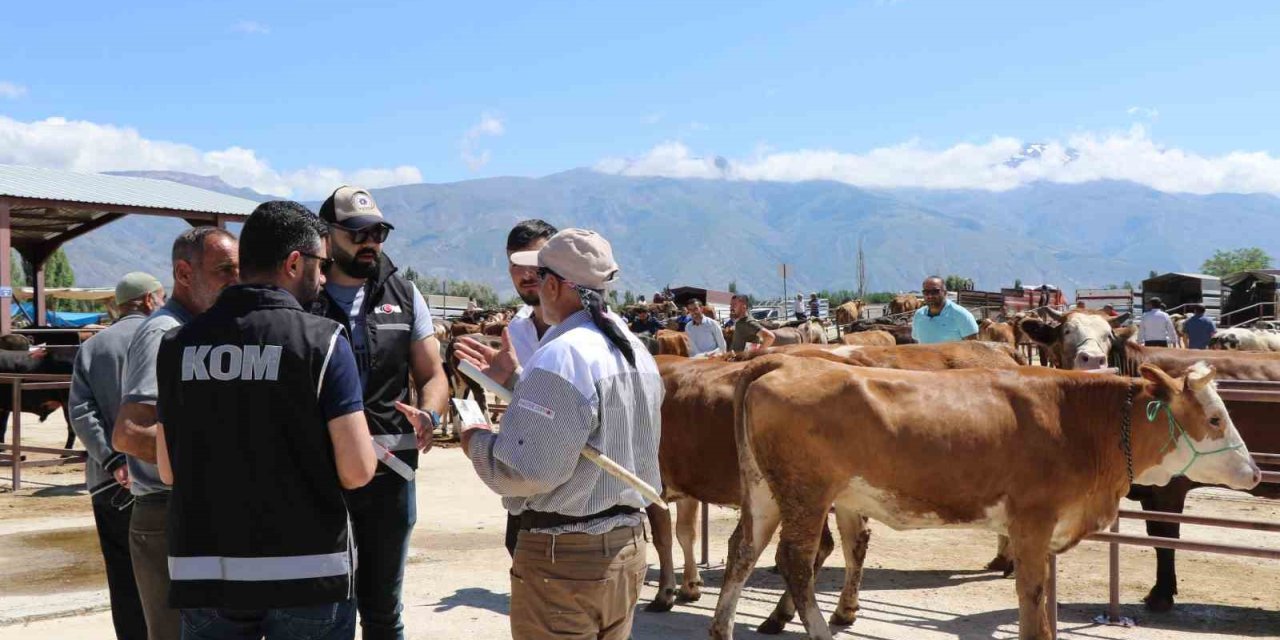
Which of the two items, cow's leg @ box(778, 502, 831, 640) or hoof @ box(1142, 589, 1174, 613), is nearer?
cow's leg @ box(778, 502, 831, 640)

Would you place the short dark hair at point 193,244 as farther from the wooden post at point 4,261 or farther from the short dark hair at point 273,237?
the wooden post at point 4,261

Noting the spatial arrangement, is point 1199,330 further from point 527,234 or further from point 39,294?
point 39,294

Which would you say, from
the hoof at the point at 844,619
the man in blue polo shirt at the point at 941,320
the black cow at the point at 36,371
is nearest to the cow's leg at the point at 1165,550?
the hoof at the point at 844,619

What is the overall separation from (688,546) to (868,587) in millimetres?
1476

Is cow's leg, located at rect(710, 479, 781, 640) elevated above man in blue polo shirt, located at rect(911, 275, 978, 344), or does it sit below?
below

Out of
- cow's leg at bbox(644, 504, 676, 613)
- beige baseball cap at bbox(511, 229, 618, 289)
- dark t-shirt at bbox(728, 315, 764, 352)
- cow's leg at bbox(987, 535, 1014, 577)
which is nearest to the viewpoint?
beige baseball cap at bbox(511, 229, 618, 289)

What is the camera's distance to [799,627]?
706 centimetres

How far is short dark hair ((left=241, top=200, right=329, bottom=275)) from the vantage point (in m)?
3.23

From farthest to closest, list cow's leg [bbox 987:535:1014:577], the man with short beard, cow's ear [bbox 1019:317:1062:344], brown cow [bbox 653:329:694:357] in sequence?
brown cow [bbox 653:329:694:357]
cow's ear [bbox 1019:317:1062:344]
cow's leg [bbox 987:535:1014:577]
the man with short beard

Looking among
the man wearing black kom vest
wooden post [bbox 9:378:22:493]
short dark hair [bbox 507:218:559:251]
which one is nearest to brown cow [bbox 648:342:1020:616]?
short dark hair [bbox 507:218:559:251]

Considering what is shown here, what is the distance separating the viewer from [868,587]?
808 cm

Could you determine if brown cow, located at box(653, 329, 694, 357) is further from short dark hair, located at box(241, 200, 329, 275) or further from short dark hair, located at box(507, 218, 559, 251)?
short dark hair, located at box(241, 200, 329, 275)

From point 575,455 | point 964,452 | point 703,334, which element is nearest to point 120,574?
point 575,455

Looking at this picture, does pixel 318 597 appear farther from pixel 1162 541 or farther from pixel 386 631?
pixel 1162 541
